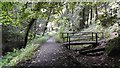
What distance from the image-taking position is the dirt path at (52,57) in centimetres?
286

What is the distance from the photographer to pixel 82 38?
314 centimetres

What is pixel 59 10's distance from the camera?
9.85ft

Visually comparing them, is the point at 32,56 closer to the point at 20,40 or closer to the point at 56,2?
the point at 20,40

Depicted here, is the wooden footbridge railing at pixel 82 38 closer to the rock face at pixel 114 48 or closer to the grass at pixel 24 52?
the rock face at pixel 114 48

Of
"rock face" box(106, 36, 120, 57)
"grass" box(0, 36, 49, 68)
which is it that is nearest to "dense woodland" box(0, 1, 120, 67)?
"rock face" box(106, 36, 120, 57)

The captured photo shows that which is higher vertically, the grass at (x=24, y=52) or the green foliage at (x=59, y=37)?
the green foliage at (x=59, y=37)

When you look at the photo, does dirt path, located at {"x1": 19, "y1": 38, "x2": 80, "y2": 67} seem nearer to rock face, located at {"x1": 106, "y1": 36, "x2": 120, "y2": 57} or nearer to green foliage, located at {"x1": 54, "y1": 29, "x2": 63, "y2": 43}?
green foliage, located at {"x1": 54, "y1": 29, "x2": 63, "y2": 43}

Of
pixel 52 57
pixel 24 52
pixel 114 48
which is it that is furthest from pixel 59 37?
pixel 24 52

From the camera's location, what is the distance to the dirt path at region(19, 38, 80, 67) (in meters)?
2.86

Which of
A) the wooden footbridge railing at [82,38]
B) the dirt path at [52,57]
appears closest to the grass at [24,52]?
the dirt path at [52,57]

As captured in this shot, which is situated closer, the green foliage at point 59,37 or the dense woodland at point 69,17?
the dense woodland at point 69,17

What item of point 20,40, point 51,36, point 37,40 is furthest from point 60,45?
point 20,40

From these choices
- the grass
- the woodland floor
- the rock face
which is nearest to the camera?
the woodland floor

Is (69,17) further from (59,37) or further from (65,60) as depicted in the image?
(65,60)
